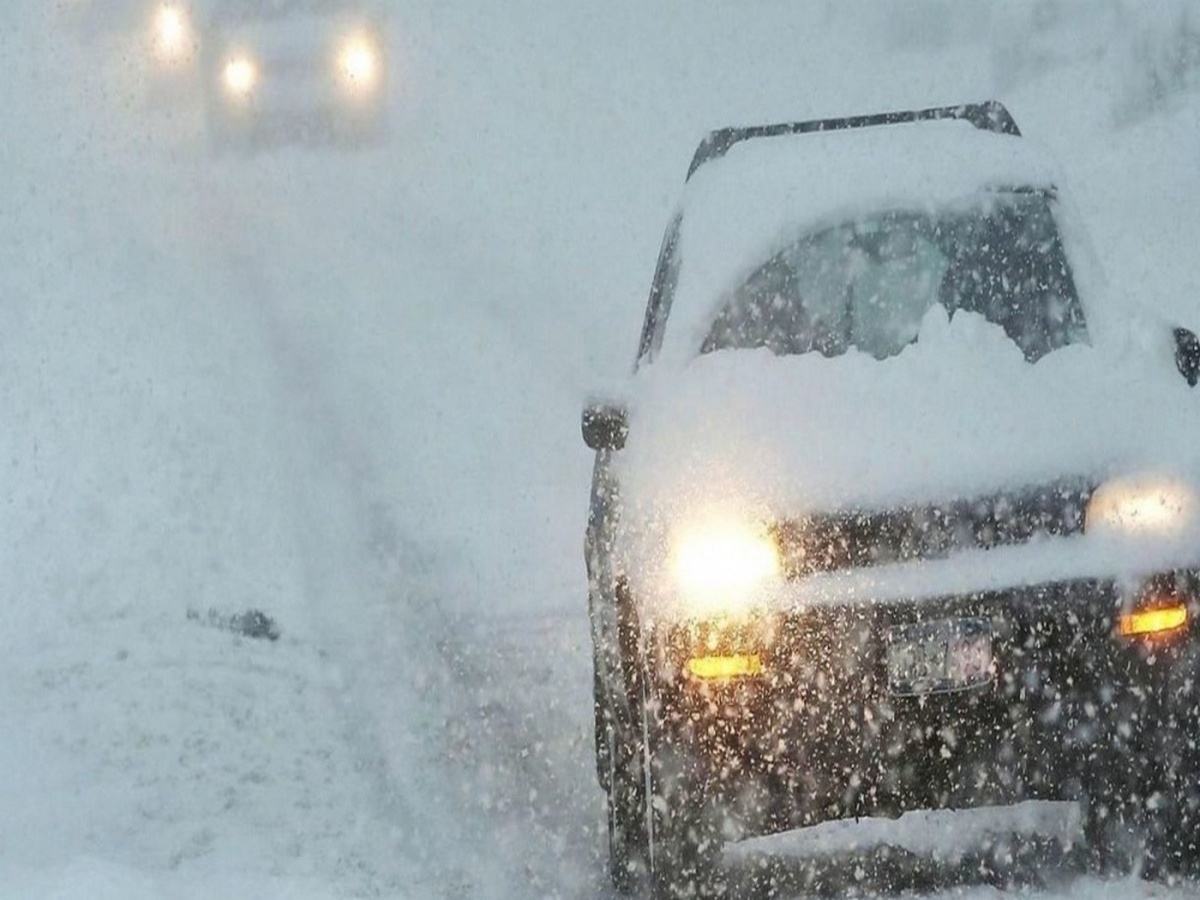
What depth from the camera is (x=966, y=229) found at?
5391 mm

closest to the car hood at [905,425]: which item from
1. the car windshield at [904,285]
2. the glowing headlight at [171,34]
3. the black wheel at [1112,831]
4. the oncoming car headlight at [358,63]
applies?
the car windshield at [904,285]

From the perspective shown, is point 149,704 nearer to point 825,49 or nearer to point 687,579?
point 687,579

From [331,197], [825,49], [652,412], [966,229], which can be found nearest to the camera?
[652,412]

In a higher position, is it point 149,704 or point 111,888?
point 149,704

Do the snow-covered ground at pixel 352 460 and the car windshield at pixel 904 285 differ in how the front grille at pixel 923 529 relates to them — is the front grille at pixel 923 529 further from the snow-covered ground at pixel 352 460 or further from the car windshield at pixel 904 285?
the car windshield at pixel 904 285

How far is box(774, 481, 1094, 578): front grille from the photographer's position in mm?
A: 4023

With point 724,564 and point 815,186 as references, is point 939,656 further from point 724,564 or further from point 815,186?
point 815,186

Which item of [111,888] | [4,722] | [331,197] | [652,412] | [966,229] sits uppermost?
[331,197]

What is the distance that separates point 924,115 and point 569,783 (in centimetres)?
247

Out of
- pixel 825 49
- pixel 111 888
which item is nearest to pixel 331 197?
pixel 825 49

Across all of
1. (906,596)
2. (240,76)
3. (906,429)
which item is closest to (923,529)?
(906,596)

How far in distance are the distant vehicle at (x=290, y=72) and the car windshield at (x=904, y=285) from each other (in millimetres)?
14870

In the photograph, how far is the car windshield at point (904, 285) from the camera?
202 inches

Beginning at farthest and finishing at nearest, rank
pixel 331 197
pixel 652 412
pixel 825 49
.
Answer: pixel 825 49 → pixel 331 197 → pixel 652 412
